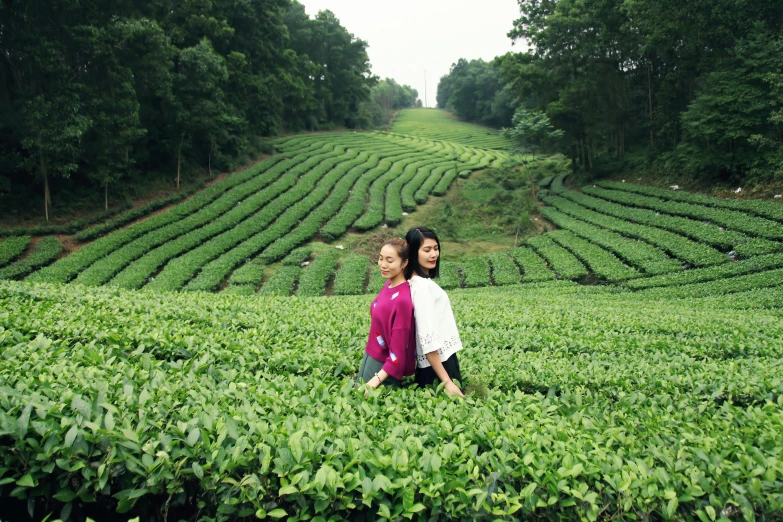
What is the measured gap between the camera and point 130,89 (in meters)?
18.7

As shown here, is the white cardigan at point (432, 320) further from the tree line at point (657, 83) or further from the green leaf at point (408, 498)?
the tree line at point (657, 83)

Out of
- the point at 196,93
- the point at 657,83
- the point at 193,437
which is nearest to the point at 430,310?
the point at 193,437

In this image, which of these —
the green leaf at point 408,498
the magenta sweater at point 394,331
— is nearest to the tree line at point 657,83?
the magenta sweater at point 394,331

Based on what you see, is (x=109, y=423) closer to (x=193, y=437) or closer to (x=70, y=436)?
(x=70, y=436)

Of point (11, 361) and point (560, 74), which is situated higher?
point (560, 74)

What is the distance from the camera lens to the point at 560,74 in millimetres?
29438

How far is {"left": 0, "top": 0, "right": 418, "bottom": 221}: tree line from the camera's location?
1656 centimetres

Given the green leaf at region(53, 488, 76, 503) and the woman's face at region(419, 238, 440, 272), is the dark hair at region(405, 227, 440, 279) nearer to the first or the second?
the woman's face at region(419, 238, 440, 272)

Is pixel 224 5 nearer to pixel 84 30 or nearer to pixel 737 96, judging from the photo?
pixel 84 30

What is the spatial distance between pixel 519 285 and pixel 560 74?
19638mm

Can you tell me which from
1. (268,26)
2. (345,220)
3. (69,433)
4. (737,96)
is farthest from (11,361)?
(268,26)

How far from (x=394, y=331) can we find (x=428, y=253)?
1.96ft

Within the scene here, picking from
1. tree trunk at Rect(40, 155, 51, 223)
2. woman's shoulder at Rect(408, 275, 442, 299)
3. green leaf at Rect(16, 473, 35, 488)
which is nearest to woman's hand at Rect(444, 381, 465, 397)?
woman's shoulder at Rect(408, 275, 442, 299)

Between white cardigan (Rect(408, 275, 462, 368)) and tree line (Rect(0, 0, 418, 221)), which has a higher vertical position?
tree line (Rect(0, 0, 418, 221))
